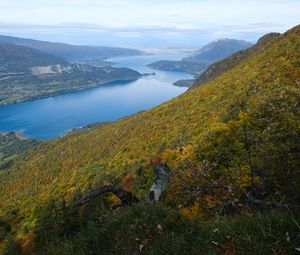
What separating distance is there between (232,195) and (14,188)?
47.5 metres

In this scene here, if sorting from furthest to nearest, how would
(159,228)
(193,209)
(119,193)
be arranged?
(193,209)
(119,193)
(159,228)

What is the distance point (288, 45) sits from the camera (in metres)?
29.8

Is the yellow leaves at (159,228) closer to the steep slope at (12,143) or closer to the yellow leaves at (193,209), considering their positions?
the yellow leaves at (193,209)

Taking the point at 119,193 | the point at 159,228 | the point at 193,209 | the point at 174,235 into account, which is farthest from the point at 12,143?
the point at 174,235

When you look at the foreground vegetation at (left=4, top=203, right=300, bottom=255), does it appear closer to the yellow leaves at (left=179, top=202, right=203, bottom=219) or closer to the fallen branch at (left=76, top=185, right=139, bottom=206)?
the fallen branch at (left=76, top=185, right=139, bottom=206)

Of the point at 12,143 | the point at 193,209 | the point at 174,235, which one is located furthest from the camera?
the point at 12,143

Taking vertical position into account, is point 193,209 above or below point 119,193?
below

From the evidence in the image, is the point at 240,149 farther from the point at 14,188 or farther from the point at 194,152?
the point at 14,188

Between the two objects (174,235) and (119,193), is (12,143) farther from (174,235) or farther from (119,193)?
(174,235)

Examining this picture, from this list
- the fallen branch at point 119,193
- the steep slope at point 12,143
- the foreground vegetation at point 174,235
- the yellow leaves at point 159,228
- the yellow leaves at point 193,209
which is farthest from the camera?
the steep slope at point 12,143

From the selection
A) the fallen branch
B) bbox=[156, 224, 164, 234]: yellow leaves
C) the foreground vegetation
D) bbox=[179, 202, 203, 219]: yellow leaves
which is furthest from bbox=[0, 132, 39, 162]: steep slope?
bbox=[156, 224, 164, 234]: yellow leaves

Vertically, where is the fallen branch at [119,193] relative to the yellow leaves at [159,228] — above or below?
below

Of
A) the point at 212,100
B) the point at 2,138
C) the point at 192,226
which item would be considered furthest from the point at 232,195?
the point at 2,138

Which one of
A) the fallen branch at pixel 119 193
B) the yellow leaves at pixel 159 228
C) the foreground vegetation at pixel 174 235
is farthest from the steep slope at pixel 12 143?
the yellow leaves at pixel 159 228
